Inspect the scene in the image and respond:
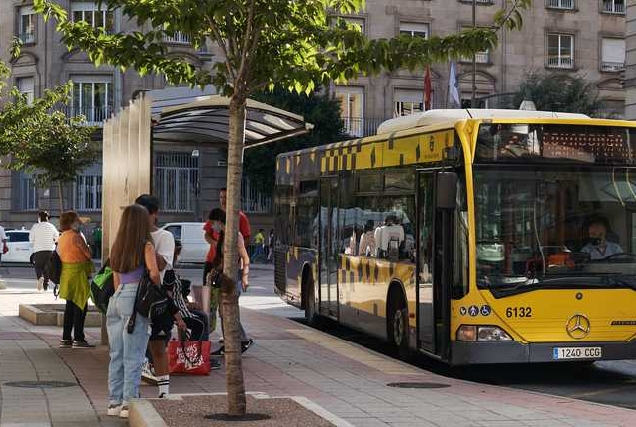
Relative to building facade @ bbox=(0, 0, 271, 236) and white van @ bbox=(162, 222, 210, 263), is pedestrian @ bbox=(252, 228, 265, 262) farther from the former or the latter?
white van @ bbox=(162, 222, 210, 263)

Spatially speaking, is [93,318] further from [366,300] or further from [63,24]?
[63,24]

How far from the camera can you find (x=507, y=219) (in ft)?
42.5

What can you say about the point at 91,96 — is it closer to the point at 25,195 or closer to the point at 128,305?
the point at 25,195

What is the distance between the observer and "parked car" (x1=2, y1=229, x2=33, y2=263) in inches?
1825

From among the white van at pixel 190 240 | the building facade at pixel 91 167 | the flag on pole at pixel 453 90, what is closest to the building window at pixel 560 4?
the building facade at pixel 91 167

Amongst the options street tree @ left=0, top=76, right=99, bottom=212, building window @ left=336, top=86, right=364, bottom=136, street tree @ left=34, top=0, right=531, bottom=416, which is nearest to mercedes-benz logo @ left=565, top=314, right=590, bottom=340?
street tree @ left=34, top=0, right=531, bottom=416

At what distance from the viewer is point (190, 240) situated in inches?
1813

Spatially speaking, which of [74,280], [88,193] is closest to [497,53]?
[88,193]

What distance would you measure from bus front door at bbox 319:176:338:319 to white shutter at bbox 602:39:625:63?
42.0 metres

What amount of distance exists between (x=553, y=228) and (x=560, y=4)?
4622 cm

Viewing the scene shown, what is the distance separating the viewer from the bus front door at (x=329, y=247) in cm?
1823

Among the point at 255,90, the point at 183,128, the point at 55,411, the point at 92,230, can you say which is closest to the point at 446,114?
the point at 183,128

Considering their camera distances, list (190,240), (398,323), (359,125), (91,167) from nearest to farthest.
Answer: (398,323), (190,240), (91,167), (359,125)

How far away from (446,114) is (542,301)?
2856 mm
